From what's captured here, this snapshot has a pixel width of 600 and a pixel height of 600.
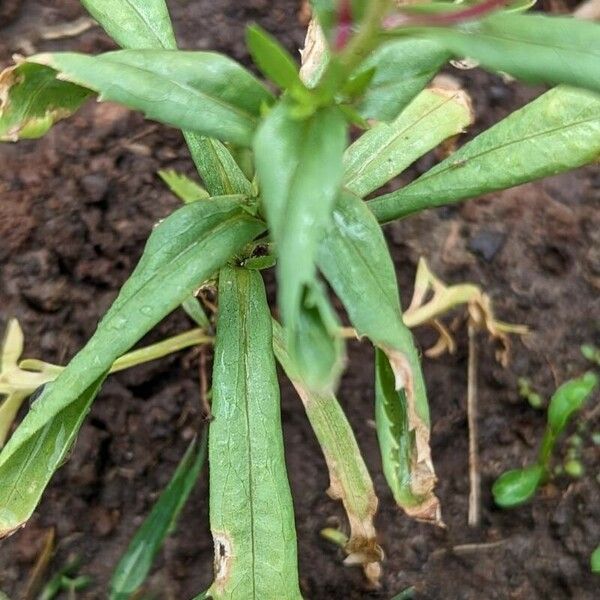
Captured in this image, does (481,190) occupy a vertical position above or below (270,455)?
above

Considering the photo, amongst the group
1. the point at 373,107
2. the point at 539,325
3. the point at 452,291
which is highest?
the point at 373,107

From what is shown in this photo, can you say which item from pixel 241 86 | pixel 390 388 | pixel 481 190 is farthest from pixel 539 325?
pixel 241 86

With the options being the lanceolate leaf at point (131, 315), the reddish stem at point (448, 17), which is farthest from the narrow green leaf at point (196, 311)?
the reddish stem at point (448, 17)

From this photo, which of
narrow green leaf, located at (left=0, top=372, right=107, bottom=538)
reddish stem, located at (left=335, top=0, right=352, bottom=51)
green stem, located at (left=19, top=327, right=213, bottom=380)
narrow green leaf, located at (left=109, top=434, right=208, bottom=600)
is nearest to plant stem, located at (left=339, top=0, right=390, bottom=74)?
reddish stem, located at (left=335, top=0, right=352, bottom=51)

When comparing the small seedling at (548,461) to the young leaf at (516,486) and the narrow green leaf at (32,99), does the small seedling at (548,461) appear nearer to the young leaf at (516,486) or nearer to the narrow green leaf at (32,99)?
the young leaf at (516,486)

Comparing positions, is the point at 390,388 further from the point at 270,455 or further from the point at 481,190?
the point at 481,190

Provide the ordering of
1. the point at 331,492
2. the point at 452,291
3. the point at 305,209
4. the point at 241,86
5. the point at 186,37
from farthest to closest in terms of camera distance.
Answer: the point at 186,37 → the point at 452,291 → the point at 331,492 → the point at 241,86 → the point at 305,209

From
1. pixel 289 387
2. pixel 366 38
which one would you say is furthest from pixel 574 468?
pixel 366 38
